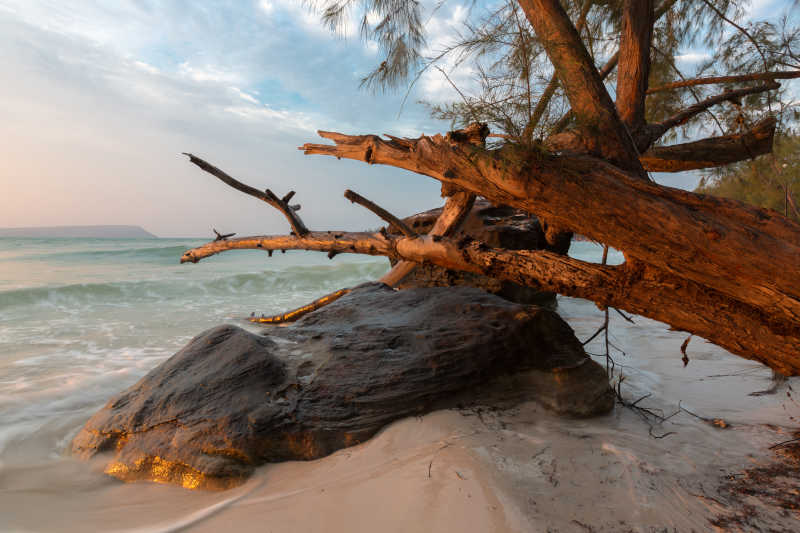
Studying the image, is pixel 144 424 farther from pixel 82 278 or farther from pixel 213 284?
pixel 82 278

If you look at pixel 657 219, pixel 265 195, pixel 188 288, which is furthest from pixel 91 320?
pixel 657 219

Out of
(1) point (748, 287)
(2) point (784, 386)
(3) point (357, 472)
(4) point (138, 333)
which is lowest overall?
(4) point (138, 333)

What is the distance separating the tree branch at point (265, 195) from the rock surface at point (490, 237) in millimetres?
1000

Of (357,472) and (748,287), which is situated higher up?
(748,287)

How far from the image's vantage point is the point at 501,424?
2074 mm

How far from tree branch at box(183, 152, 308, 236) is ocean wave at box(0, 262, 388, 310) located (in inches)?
302

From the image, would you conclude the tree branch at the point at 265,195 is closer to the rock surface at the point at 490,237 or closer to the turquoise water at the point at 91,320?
the rock surface at the point at 490,237

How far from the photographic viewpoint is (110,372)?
4070 mm

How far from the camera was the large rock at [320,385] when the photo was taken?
1917 mm

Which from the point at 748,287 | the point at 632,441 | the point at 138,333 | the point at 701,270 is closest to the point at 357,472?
the point at 632,441

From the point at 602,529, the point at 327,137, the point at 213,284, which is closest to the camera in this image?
the point at 602,529

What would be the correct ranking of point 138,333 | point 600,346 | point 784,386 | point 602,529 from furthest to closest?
point 138,333 < point 600,346 < point 784,386 < point 602,529

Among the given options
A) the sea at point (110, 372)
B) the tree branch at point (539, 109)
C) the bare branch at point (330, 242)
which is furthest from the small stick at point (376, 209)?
the sea at point (110, 372)

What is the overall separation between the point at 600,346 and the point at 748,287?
289 cm
